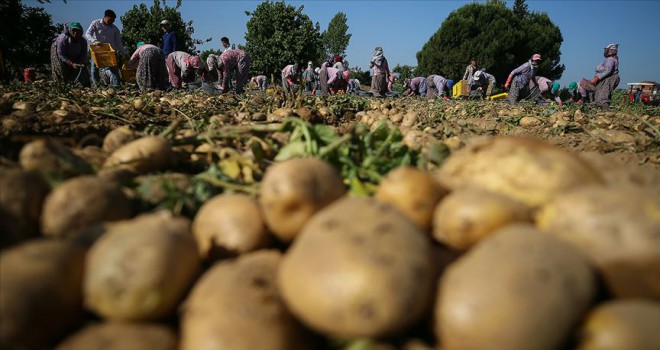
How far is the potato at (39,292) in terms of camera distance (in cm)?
115

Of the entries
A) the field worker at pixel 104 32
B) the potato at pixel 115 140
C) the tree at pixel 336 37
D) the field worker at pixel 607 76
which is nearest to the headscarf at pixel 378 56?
the field worker at pixel 607 76

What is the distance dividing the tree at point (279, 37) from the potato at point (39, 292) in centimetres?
3674

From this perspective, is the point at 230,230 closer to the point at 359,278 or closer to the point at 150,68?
the point at 359,278

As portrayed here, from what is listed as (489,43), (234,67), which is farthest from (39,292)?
(489,43)

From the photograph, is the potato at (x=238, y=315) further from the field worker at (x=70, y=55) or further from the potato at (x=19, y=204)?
the field worker at (x=70, y=55)

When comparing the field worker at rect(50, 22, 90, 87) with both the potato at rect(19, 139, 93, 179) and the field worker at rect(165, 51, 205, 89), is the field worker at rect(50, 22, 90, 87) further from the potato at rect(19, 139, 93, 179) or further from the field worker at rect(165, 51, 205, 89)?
the potato at rect(19, 139, 93, 179)

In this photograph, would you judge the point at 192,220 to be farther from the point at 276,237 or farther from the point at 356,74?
the point at 356,74

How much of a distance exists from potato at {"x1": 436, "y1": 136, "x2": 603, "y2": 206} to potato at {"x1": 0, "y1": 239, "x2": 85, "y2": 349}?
1.51 m

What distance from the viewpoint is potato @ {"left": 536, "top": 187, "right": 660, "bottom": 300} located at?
3.69 feet

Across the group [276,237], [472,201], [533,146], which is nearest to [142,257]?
[276,237]

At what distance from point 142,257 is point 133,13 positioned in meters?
38.4

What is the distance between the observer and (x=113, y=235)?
1.34m

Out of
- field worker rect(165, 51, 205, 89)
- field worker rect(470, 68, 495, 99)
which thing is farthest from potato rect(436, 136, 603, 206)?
field worker rect(470, 68, 495, 99)

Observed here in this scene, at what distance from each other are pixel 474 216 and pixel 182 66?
13988mm
